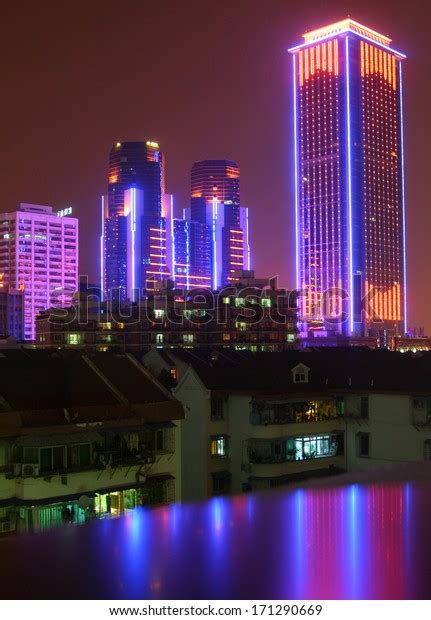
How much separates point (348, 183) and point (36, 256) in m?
41.3

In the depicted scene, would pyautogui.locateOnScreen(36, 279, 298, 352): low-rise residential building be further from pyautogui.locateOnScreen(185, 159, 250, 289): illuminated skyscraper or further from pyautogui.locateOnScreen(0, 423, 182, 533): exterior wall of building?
pyautogui.locateOnScreen(185, 159, 250, 289): illuminated skyscraper

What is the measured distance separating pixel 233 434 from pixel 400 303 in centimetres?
9394

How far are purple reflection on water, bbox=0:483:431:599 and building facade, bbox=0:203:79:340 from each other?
295 feet

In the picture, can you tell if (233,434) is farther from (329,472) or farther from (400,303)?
(400,303)

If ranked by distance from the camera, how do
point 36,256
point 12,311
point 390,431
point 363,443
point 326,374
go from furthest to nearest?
point 36,256
point 12,311
point 326,374
point 363,443
point 390,431

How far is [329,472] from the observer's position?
14.8 m

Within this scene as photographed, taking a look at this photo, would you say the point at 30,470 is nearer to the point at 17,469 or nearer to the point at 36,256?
the point at 17,469

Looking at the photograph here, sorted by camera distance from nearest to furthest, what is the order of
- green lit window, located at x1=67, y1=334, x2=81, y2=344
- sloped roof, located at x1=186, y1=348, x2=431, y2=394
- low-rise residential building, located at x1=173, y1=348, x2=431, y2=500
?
1. low-rise residential building, located at x1=173, y1=348, x2=431, y2=500
2. sloped roof, located at x1=186, y1=348, x2=431, y2=394
3. green lit window, located at x1=67, y1=334, x2=81, y2=344

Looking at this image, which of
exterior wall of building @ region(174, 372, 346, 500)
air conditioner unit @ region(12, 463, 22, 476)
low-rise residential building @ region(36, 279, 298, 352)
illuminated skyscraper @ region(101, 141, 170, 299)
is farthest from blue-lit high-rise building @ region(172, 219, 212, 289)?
air conditioner unit @ region(12, 463, 22, 476)

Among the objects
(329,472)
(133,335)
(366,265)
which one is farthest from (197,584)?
(366,265)

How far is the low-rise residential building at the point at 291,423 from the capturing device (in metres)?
14.3

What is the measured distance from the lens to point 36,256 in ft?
317

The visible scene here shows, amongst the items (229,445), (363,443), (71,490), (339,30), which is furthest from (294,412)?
(339,30)

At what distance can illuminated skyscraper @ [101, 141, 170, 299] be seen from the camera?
4203 inches
